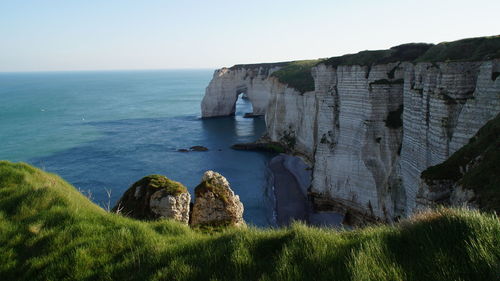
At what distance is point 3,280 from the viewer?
7.57 meters

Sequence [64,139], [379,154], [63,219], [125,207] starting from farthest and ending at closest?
[64,139]
[379,154]
[125,207]
[63,219]

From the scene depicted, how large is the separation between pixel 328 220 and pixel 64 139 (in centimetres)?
5598

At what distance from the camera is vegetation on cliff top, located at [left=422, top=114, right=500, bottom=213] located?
38.9 ft

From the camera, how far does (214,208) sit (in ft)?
54.6

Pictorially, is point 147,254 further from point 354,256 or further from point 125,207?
point 125,207

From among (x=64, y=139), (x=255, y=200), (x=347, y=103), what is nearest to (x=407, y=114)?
(x=347, y=103)

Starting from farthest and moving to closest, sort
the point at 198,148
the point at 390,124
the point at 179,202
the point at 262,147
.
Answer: the point at 262,147 < the point at 198,148 < the point at 390,124 < the point at 179,202

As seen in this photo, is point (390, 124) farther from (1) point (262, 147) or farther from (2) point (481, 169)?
(1) point (262, 147)

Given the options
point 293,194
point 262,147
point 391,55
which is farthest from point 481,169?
point 262,147

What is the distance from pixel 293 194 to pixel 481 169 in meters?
30.9

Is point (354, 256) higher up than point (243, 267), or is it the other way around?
point (354, 256)

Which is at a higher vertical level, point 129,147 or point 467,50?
point 467,50

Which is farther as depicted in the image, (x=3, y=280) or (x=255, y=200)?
(x=255, y=200)

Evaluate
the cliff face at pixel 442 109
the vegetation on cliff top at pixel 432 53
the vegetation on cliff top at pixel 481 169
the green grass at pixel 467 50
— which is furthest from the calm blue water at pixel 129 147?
the vegetation on cliff top at pixel 481 169
